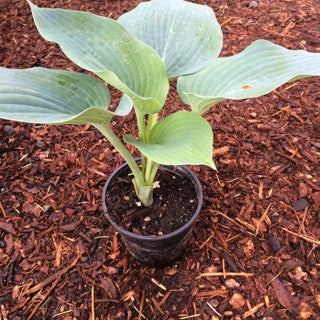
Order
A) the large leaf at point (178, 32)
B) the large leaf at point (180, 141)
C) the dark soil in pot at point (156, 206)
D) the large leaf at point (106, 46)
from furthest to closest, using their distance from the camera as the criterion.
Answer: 1. the dark soil in pot at point (156, 206)
2. the large leaf at point (178, 32)
3. the large leaf at point (106, 46)
4. the large leaf at point (180, 141)

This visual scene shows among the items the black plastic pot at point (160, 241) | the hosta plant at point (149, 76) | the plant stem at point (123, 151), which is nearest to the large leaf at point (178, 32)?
the hosta plant at point (149, 76)

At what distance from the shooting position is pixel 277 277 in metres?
1.50

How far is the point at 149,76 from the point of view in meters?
1.12

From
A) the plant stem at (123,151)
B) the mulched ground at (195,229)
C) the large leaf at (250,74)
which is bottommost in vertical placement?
the mulched ground at (195,229)

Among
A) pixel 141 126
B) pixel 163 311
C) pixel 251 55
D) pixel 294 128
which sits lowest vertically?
pixel 163 311

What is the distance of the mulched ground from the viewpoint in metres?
1.45

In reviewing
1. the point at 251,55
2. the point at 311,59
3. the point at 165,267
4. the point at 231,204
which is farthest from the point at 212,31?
the point at 165,267

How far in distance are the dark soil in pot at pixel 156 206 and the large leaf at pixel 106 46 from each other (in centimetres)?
45

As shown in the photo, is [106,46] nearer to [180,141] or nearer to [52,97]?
[52,97]

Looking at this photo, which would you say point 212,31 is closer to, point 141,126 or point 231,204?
point 141,126

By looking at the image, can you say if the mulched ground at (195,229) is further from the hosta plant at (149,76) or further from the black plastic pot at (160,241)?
the hosta plant at (149,76)

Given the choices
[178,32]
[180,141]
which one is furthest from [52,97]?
[178,32]

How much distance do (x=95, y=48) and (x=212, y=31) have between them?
0.39m

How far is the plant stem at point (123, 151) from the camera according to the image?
1.14 meters
